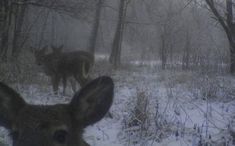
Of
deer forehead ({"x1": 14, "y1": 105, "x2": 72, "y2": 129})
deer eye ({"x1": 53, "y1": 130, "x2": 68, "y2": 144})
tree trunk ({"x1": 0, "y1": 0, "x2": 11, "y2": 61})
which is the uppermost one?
tree trunk ({"x1": 0, "y1": 0, "x2": 11, "y2": 61})

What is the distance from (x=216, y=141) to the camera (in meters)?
7.29

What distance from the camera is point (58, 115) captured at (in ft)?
12.5

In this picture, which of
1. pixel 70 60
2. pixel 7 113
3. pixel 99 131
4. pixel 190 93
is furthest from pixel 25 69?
pixel 7 113

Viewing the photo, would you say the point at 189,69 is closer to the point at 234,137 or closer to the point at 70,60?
the point at 70,60

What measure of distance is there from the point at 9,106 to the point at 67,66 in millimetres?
9742

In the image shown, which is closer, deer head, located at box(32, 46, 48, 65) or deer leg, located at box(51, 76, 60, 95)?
deer leg, located at box(51, 76, 60, 95)

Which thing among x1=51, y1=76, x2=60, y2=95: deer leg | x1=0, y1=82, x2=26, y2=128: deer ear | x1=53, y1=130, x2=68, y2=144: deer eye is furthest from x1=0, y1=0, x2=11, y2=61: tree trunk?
x1=53, y1=130, x2=68, y2=144: deer eye

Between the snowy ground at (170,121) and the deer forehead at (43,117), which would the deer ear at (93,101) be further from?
the snowy ground at (170,121)

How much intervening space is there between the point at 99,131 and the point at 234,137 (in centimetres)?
240

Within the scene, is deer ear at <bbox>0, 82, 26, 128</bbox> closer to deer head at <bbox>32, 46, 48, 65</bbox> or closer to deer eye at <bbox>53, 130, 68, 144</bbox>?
deer eye at <bbox>53, 130, 68, 144</bbox>

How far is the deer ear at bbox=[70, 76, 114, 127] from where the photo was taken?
387 cm

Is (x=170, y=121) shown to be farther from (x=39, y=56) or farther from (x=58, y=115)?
(x=39, y=56)

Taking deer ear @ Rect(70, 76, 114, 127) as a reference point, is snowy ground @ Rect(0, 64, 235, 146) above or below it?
below

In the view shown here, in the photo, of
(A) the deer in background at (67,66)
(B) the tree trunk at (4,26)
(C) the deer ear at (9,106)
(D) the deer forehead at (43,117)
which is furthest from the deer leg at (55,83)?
(D) the deer forehead at (43,117)
